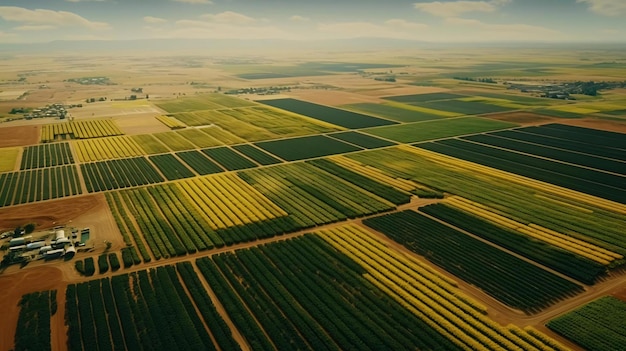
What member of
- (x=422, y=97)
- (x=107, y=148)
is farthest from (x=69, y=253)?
(x=422, y=97)

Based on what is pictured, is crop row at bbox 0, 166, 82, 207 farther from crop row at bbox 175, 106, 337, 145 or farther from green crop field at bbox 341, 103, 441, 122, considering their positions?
green crop field at bbox 341, 103, 441, 122

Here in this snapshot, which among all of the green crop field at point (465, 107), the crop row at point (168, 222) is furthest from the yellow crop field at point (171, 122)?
the green crop field at point (465, 107)

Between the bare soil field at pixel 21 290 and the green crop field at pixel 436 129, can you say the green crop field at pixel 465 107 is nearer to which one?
the green crop field at pixel 436 129

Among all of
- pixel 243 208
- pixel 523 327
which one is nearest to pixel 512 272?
pixel 523 327

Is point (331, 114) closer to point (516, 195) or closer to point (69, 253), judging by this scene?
point (516, 195)

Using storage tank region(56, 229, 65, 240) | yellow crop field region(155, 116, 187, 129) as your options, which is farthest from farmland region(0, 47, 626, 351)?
yellow crop field region(155, 116, 187, 129)
